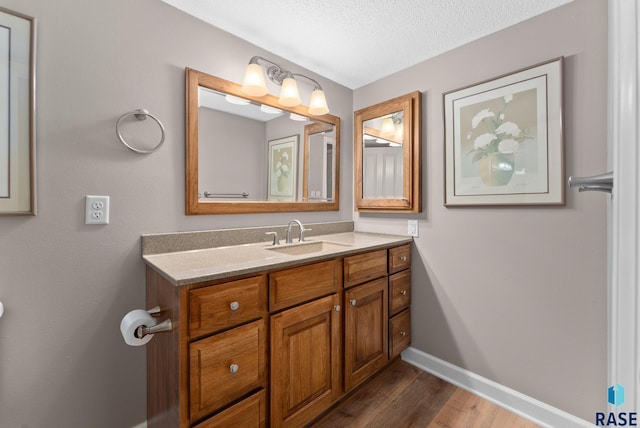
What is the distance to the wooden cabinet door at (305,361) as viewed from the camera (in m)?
1.25

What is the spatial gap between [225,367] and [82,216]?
907mm

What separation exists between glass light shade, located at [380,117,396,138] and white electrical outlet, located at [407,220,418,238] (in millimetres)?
665

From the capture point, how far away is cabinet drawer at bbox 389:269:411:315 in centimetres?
190

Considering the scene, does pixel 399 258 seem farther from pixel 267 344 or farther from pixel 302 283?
pixel 267 344

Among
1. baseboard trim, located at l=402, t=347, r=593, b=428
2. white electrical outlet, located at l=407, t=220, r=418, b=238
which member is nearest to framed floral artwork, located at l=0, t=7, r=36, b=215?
white electrical outlet, located at l=407, t=220, r=418, b=238

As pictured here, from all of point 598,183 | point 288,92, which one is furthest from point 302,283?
point 288,92

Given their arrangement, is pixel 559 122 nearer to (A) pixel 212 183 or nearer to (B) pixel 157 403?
(A) pixel 212 183

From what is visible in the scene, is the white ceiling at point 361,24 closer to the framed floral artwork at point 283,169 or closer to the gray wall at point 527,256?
the gray wall at point 527,256

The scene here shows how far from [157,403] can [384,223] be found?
1.75m

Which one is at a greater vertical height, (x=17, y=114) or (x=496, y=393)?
(x=17, y=114)

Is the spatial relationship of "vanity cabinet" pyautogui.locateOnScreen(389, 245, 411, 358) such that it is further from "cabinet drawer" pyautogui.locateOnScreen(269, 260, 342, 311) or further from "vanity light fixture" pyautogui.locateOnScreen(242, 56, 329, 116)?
"vanity light fixture" pyautogui.locateOnScreen(242, 56, 329, 116)

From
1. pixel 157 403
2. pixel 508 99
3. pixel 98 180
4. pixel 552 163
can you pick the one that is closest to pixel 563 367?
pixel 552 163

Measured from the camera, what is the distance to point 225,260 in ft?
4.31

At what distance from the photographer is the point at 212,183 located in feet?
5.39
